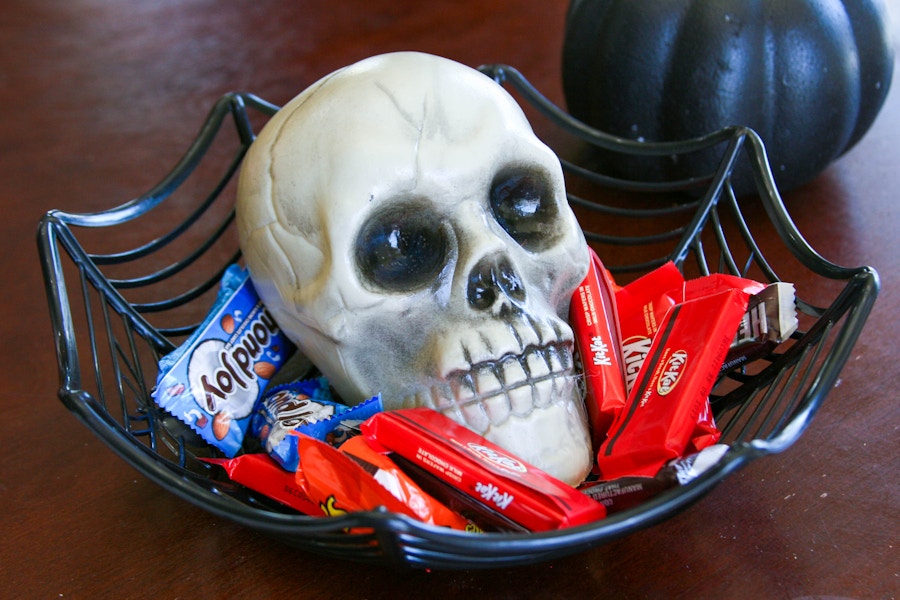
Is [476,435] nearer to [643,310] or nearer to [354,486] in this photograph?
[354,486]

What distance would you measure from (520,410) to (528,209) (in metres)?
0.16

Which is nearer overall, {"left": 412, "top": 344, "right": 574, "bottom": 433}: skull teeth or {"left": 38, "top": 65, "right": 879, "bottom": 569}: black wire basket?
{"left": 38, "top": 65, "right": 879, "bottom": 569}: black wire basket

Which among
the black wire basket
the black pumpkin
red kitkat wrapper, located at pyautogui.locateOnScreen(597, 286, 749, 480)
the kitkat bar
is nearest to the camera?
the black wire basket

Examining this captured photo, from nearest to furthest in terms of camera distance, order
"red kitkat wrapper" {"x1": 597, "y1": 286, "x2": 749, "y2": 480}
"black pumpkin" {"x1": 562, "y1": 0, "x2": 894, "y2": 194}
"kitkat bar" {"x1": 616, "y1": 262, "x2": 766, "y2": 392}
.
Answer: "red kitkat wrapper" {"x1": 597, "y1": 286, "x2": 749, "y2": 480}
"kitkat bar" {"x1": 616, "y1": 262, "x2": 766, "y2": 392}
"black pumpkin" {"x1": 562, "y1": 0, "x2": 894, "y2": 194}

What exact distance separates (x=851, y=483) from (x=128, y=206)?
0.62 meters

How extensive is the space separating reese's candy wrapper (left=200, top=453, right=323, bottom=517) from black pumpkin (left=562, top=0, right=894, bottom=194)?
0.62 meters

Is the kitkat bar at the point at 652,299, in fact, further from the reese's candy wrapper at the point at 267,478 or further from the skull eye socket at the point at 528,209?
the reese's candy wrapper at the point at 267,478

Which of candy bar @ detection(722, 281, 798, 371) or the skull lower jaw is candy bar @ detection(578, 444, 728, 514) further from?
candy bar @ detection(722, 281, 798, 371)

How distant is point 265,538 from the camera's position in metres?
0.70

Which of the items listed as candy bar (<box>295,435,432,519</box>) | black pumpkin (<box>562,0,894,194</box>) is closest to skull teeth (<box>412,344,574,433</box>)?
candy bar (<box>295,435,432,519</box>)

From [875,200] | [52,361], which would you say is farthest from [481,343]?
[875,200]

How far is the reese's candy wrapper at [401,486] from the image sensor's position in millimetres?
581

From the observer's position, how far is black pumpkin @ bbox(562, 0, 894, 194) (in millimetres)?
1025

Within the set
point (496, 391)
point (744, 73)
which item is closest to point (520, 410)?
point (496, 391)
